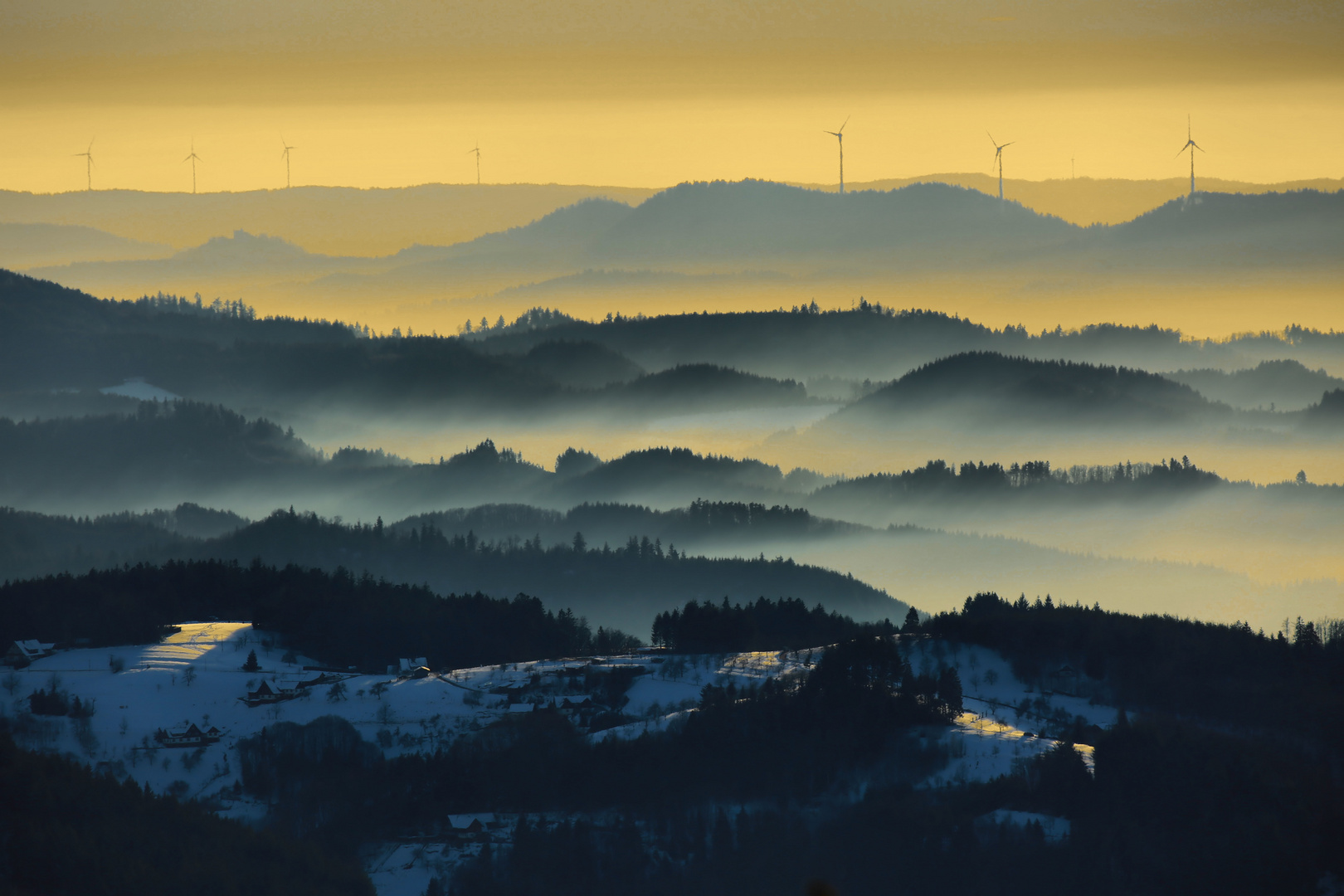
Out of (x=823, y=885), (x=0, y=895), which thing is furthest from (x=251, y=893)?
(x=823, y=885)

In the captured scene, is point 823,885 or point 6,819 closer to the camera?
point 823,885

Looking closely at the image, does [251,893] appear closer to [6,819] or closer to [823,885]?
[6,819]

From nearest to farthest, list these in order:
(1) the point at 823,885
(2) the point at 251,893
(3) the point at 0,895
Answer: (1) the point at 823,885 < (3) the point at 0,895 < (2) the point at 251,893

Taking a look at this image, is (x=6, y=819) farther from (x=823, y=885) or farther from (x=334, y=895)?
(x=823, y=885)

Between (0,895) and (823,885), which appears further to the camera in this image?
(0,895)

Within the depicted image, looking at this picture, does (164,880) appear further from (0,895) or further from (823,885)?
(823,885)

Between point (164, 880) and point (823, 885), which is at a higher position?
point (823, 885)

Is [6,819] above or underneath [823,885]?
underneath

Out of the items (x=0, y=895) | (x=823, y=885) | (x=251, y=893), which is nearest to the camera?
(x=823, y=885)
